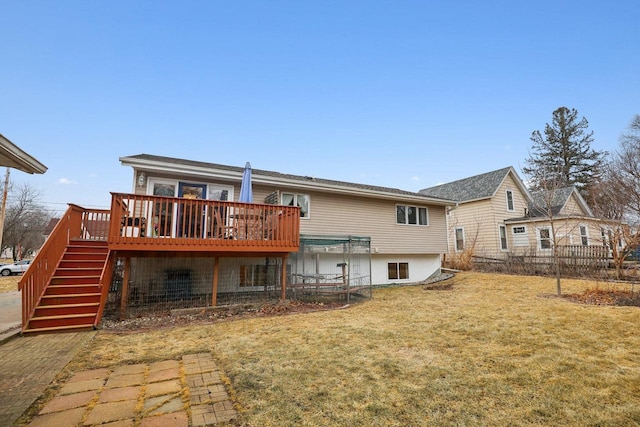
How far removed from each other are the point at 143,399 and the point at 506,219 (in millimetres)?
21947

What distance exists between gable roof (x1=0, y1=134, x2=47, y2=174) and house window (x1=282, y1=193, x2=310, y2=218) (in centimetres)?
688

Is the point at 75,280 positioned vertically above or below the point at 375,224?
below

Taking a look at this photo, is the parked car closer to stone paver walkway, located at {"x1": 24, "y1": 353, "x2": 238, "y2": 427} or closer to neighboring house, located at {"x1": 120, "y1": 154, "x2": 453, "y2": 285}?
neighboring house, located at {"x1": 120, "y1": 154, "x2": 453, "y2": 285}

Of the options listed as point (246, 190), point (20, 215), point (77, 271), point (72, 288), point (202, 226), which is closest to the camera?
point (72, 288)

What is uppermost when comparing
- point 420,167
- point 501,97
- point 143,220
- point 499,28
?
point 499,28

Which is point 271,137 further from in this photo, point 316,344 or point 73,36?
point 316,344

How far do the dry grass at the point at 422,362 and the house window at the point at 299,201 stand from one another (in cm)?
461

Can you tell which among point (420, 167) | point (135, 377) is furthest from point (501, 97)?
point (135, 377)

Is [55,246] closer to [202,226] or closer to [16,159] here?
[202,226]

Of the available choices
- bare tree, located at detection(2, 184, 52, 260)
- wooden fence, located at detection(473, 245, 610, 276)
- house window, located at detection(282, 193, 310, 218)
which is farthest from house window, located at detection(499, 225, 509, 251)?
bare tree, located at detection(2, 184, 52, 260)

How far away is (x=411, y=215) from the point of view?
44.9 feet

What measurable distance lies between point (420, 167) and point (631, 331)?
1692 cm

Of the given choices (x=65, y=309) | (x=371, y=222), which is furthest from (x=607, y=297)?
(x=65, y=309)

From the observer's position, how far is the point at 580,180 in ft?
106
